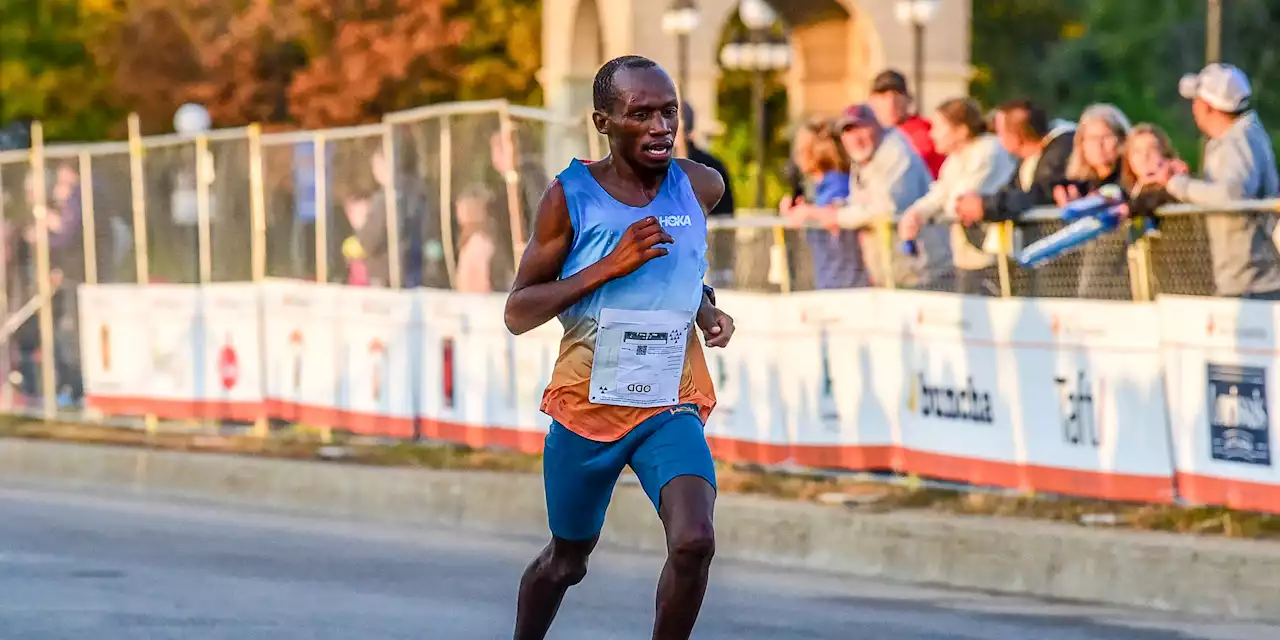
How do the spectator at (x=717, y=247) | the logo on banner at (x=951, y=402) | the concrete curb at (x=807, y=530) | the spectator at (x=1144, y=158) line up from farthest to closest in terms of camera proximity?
the spectator at (x=717, y=247) → the logo on banner at (x=951, y=402) → the spectator at (x=1144, y=158) → the concrete curb at (x=807, y=530)

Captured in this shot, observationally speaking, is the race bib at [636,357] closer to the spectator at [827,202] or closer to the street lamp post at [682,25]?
the spectator at [827,202]

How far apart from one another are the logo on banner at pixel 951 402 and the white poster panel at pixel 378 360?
13.6 feet

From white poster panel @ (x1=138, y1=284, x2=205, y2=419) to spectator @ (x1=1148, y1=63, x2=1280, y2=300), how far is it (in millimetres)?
7823

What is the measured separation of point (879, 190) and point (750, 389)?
124 centimetres

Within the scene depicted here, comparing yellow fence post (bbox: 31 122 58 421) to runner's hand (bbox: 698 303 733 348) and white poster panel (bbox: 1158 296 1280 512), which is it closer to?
white poster panel (bbox: 1158 296 1280 512)

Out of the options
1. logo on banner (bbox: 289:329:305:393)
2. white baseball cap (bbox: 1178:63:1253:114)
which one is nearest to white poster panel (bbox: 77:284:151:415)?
logo on banner (bbox: 289:329:305:393)

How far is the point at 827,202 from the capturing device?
564 inches

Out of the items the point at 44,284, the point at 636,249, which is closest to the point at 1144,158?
the point at 636,249

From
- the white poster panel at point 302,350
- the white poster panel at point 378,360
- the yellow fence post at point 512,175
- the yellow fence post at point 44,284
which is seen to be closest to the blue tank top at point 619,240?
the yellow fence post at point 512,175

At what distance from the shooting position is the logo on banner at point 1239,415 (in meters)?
10.8

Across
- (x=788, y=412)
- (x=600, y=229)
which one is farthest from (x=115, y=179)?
(x=600, y=229)

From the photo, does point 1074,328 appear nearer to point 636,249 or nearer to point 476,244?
point 476,244

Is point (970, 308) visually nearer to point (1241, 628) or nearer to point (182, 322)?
point (1241, 628)

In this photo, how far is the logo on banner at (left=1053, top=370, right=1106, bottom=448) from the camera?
38.5ft
